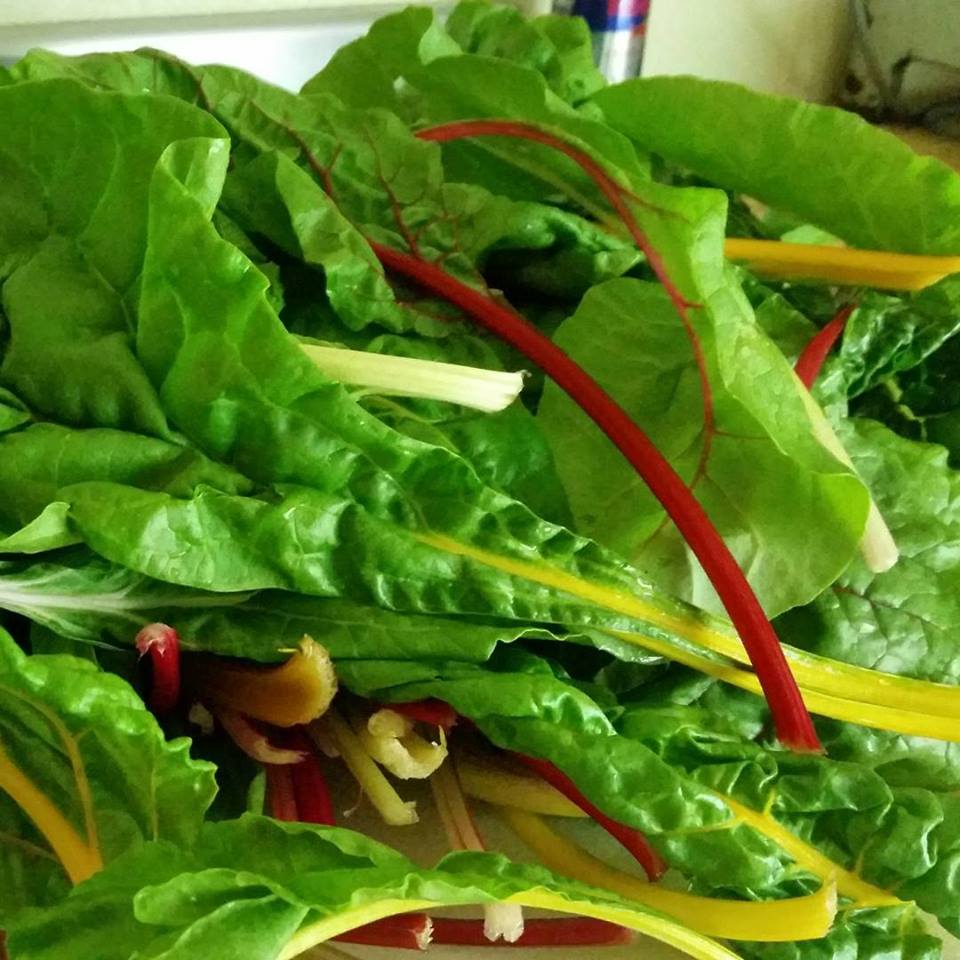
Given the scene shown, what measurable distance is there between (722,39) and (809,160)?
3.19ft

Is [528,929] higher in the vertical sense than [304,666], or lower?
lower

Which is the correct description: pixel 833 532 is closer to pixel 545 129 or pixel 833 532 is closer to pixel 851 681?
pixel 851 681

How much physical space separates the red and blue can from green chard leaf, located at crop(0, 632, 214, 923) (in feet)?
3.26

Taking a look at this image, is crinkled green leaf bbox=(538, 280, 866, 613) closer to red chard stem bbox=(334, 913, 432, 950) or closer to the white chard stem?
the white chard stem

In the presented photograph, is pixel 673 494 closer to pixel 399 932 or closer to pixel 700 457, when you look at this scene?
pixel 700 457

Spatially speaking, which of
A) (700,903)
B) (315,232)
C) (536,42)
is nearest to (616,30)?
(536,42)

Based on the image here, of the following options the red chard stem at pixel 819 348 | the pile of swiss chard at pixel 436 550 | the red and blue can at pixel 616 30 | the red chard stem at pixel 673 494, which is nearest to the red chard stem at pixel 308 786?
the pile of swiss chard at pixel 436 550

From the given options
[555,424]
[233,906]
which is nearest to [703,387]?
[555,424]

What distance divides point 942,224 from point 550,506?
28 centimetres

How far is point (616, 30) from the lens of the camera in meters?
1.20

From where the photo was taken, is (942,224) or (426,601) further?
(942,224)

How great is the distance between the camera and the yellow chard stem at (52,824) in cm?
44

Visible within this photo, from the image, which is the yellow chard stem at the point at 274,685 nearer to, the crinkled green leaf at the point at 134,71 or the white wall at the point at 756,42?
the crinkled green leaf at the point at 134,71

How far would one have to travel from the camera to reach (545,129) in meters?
0.61
